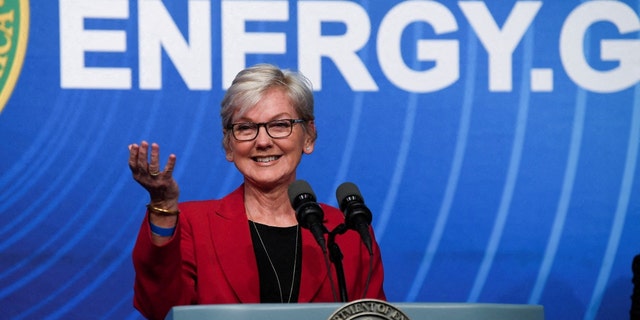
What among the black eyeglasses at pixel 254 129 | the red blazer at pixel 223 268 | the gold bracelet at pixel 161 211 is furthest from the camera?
the black eyeglasses at pixel 254 129

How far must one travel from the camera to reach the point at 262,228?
2715 millimetres

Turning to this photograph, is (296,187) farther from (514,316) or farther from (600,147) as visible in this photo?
(600,147)

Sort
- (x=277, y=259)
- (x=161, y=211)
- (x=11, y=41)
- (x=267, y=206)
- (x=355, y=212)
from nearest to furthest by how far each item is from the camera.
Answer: (x=355, y=212) < (x=161, y=211) < (x=277, y=259) < (x=267, y=206) < (x=11, y=41)

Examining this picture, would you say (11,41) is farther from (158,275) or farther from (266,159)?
(158,275)

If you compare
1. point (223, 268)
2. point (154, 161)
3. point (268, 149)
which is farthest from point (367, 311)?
point (268, 149)

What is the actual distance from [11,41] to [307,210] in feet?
6.23

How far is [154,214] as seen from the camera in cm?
216

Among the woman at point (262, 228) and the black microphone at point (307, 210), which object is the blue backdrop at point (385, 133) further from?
the black microphone at point (307, 210)

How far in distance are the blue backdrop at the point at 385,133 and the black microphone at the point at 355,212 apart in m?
1.61

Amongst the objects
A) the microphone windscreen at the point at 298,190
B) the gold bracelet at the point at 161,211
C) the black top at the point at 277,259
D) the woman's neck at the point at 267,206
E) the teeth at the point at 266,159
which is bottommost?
the black top at the point at 277,259

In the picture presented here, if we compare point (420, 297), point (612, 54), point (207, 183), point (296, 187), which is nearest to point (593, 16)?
point (612, 54)

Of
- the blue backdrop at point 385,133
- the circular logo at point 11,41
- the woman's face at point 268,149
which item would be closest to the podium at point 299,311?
the woman's face at point 268,149

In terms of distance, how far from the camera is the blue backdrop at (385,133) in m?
3.51

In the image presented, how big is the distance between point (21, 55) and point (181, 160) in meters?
0.68
